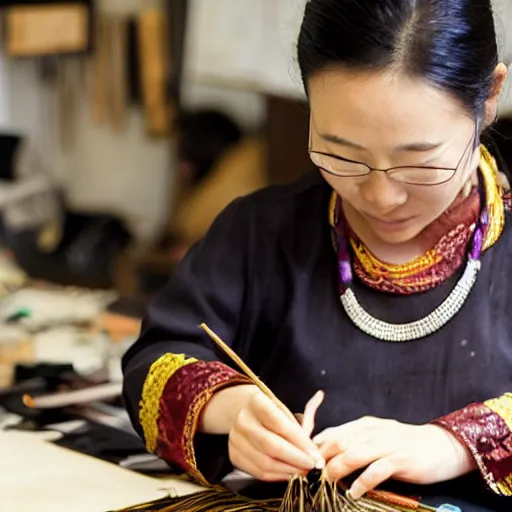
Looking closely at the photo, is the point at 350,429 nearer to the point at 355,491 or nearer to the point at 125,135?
the point at 355,491

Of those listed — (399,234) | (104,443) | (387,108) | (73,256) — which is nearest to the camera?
(387,108)

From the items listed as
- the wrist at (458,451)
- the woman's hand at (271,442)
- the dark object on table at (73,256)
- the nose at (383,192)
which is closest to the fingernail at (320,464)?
the woman's hand at (271,442)

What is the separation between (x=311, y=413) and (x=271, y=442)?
6cm

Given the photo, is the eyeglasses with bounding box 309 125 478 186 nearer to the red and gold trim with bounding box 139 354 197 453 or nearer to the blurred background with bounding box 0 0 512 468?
the red and gold trim with bounding box 139 354 197 453

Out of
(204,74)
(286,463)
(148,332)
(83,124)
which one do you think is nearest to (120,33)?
(83,124)

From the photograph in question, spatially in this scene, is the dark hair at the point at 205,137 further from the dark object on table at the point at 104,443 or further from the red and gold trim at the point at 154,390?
the red and gold trim at the point at 154,390

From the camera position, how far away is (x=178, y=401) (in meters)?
0.87

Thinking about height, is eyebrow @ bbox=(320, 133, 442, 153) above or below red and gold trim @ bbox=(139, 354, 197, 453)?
above

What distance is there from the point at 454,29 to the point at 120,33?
7.72ft

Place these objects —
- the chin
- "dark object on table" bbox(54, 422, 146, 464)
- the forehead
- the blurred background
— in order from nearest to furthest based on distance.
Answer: the forehead → the chin → "dark object on table" bbox(54, 422, 146, 464) → the blurred background

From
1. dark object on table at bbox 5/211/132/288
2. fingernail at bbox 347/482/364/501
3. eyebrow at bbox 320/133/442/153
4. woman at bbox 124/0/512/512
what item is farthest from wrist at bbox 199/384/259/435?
dark object on table at bbox 5/211/132/288

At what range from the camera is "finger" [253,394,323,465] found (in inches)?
30.4

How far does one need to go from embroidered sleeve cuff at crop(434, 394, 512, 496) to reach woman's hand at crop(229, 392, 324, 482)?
0.12 metres

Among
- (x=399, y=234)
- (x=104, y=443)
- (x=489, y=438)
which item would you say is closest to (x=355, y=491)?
(x=489, y=438)
